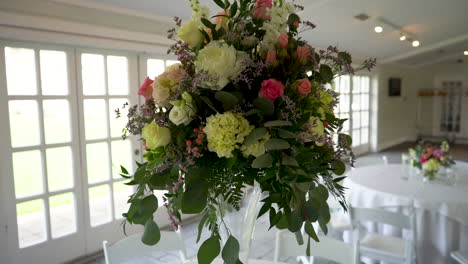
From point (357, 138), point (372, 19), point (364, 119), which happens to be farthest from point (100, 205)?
point (364, 119)

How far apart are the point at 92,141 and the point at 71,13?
1143mm

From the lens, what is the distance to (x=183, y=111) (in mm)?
925

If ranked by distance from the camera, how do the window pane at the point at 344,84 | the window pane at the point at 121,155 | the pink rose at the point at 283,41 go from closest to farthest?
the pink rose at the point at 283,41, the window pane at the point at 121,155, the window pane at the point at 344,84

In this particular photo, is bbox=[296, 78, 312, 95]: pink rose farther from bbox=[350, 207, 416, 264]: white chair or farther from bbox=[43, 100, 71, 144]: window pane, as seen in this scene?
bbox=[43, 100, 71, 144]: window pane

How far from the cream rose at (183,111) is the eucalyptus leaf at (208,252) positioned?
1.05 ft

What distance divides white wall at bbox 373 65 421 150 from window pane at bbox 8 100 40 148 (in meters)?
7.60

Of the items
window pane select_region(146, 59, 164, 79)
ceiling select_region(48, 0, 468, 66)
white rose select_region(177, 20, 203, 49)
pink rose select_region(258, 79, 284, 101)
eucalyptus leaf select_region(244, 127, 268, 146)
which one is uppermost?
ceiling select_region(48, 0, 468, 66)

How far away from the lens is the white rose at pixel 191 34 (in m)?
0.98

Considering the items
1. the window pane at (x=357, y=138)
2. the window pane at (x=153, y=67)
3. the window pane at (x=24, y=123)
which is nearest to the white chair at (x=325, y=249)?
the window pane at (x=24, y=123)

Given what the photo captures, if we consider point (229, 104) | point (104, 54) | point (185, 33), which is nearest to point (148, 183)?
point (229, 104)

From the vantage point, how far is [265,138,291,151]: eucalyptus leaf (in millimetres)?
863

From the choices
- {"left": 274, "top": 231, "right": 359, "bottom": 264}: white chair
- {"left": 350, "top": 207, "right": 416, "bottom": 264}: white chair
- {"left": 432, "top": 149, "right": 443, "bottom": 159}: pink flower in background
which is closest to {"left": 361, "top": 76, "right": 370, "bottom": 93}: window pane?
{"left": 432, "top": 149, "right": 443, "bottom": 159}: pink flower in background

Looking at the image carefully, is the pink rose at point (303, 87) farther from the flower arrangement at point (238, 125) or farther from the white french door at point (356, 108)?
the white french door at point (356, 108)

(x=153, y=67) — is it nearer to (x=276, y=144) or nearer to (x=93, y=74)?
(x=93, y=74)
